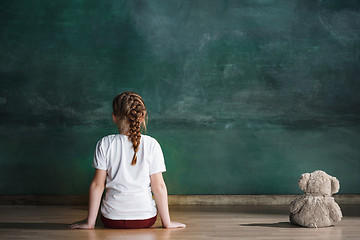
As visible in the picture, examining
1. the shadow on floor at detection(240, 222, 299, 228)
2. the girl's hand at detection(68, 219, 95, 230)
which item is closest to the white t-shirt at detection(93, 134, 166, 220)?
the girl's hand at detection(68, 219, 95, 230)

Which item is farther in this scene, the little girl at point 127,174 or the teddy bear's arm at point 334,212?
the teddy bear's arm at point 334,212

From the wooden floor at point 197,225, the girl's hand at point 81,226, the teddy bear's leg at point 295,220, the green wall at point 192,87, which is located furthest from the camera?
the green wall at point 192,87

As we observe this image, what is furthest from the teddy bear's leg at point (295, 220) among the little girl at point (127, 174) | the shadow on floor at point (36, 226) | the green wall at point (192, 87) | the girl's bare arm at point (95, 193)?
the shadow on floor at point (36, 226)

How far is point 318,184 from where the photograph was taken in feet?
8.09

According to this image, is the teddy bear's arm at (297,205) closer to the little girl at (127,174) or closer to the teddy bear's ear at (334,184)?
the teddy bear's ear at (334,184)

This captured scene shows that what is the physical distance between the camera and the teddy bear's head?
2463 millimetres

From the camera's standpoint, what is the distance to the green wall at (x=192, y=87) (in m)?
3.35

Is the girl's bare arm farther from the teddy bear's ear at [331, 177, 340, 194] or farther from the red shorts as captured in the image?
the teddy bear's ear at [331, 177, 340, 194]

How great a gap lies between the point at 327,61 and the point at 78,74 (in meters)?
1.90

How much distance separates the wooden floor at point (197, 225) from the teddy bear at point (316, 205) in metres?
0.05

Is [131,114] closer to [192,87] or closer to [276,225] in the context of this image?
[276,225]

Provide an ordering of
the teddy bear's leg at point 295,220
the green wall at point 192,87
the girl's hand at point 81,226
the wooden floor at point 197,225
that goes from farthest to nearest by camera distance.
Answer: the green wall at point 192,87 → the teddy bear's leg at point 295,220 → the girl's hand at point 81,226 → the wooden floor at point 197,225

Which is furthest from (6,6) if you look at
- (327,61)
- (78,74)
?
(327,61)

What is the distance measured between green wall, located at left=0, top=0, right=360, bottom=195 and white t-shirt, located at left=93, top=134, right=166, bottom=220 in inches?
42.3
